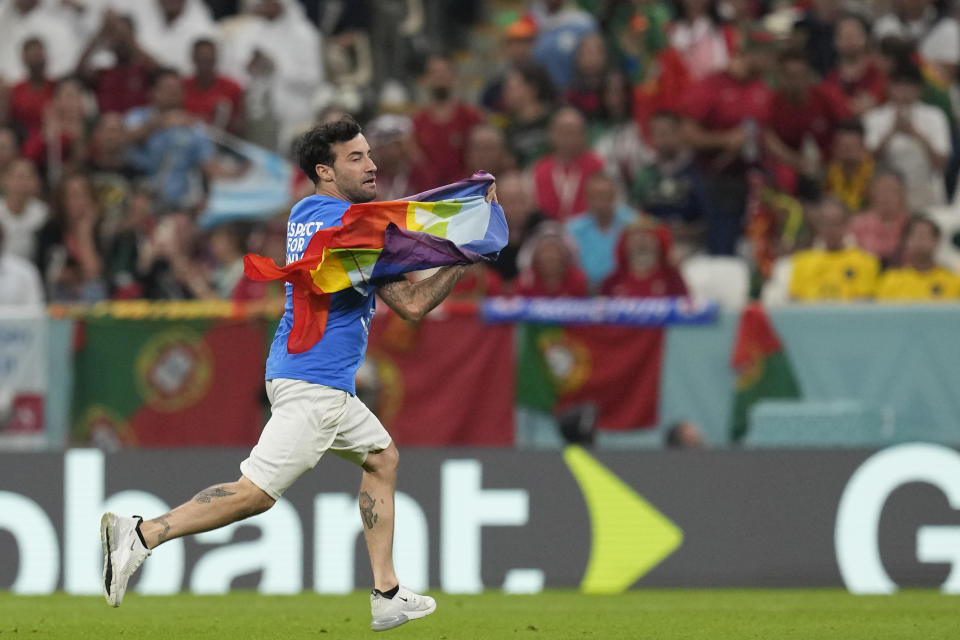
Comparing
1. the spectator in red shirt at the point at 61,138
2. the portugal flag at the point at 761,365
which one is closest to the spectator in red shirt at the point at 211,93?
the spectator in red shirt at the point at 61,138

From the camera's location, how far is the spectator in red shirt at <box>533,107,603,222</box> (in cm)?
1453

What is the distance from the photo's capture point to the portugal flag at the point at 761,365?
40.1 feet

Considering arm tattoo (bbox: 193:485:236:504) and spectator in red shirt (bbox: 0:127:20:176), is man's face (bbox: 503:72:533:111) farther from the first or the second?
arm tattoo (bbox: 193:485:236:504)

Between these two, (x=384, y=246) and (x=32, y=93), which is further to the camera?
(x=32, y=93)

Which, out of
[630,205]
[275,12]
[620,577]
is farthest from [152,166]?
[620,577]

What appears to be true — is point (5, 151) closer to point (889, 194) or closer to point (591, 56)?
point (591, 56)

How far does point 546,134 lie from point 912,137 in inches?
131

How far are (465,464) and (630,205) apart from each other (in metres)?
4.69

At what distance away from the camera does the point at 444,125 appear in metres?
15.4

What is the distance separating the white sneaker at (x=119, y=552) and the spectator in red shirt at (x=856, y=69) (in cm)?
1014

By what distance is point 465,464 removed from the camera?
10.8m

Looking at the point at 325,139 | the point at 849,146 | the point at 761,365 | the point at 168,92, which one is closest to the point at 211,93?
the point at 168,92

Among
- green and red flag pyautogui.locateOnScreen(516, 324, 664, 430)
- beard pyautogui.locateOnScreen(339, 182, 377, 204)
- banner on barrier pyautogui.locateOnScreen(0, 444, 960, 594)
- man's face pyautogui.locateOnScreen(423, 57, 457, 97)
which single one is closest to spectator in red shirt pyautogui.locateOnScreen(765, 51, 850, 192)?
man's face pyautogui.locateOnScreen(423, 57, 457, 97)

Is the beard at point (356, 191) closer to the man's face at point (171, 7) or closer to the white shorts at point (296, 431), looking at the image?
the white shorts at point (296, 431)
